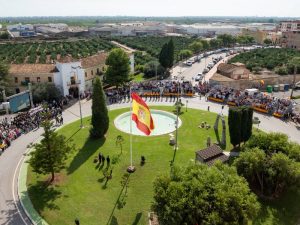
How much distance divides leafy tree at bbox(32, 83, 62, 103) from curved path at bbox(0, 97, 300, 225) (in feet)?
13.2

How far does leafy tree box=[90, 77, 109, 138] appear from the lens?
3049 centimetres

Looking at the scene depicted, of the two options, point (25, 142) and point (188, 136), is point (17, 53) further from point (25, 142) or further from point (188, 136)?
point (188, 136)

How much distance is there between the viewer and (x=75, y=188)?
78.9 feet

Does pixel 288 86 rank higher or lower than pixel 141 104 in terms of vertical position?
lower

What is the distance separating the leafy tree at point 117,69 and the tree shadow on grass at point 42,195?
2815 cm

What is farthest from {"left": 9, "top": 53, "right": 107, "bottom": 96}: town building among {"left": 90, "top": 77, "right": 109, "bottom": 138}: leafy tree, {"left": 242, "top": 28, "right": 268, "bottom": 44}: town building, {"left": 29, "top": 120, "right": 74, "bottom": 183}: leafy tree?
{"left": 242, "top": 28, "right": 268, "bottom": 44}: town building

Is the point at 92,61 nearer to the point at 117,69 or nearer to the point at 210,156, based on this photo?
the point at 117,69

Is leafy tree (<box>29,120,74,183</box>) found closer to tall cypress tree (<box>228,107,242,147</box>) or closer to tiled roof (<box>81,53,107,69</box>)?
tall cypress tree (<box>228,107,242,147</box>)

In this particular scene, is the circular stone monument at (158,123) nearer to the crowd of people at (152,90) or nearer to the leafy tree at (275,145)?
the crowd of people at (152,90)

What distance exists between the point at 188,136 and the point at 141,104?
1164 centimetres

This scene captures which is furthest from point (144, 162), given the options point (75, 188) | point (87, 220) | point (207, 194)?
point (207, 194)

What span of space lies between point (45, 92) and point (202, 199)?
34896 mm

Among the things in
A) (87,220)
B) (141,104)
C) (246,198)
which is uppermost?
(141,104)

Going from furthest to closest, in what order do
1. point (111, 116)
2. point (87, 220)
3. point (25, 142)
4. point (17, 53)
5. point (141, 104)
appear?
point (17, 53), point (111, 116), point (25, 142), point (141, 104), point (87, 220)
